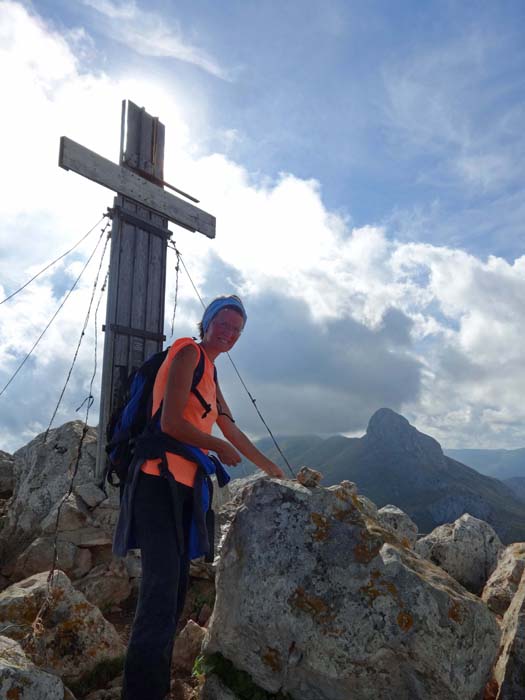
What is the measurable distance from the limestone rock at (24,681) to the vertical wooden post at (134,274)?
4778 mm

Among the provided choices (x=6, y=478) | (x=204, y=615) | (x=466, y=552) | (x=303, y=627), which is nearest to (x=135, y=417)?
(x=303, y=627)

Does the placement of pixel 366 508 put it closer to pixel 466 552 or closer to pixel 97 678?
pixel 97 678

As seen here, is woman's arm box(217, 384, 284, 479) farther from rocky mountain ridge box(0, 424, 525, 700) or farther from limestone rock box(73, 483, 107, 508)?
limestone rock box(73, 483, 107, 508)

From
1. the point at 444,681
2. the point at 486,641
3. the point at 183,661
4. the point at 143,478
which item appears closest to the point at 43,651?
the point at 183,661

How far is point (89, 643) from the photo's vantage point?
581 centimetres

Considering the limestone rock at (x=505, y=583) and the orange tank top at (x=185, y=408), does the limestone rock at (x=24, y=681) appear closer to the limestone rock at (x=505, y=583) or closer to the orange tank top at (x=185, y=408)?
the orange tank top at (x=185, y=408)

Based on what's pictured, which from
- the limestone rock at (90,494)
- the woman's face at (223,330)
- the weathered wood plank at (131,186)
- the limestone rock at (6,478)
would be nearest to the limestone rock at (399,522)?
the limestone rock at (90,494)

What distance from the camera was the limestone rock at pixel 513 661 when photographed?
530 cm

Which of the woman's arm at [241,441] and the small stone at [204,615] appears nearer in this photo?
the woman's arm at [241,441]

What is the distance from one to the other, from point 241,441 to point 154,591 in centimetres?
206

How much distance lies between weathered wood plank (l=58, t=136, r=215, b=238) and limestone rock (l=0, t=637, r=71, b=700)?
705cm

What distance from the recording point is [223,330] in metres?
5.27

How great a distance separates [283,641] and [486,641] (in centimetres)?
209

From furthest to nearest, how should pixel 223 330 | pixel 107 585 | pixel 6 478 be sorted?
pixel 6 478 < pixel 107 585 < pixel 223 330
